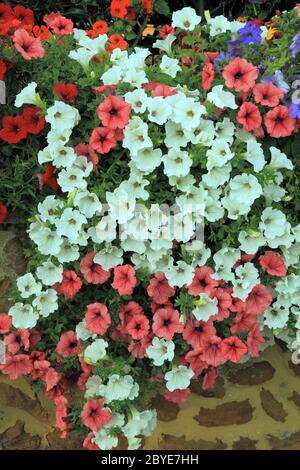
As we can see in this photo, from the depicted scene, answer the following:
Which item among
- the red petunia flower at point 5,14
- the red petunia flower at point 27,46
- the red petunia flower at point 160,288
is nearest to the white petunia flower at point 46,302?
the red petunia flower at point 160,288

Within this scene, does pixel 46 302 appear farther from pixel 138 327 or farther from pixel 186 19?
pixel 186 19

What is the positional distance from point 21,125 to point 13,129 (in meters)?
0.03

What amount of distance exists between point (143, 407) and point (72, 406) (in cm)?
27

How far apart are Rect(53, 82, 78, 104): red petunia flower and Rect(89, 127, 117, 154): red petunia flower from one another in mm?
178

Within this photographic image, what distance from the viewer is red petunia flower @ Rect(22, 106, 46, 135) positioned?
2.40 meters

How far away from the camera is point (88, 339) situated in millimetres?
2512

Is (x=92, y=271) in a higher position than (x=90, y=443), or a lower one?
higher

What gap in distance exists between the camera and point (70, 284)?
7.95ft

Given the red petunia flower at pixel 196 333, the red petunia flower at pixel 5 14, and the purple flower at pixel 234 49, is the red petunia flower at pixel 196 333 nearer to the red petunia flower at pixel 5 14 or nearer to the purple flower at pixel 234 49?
the purple flower at pixel 234 49

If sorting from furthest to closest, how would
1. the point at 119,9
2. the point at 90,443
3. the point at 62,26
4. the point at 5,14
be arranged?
the point at 119,9 < the point at 5,14 < the point at 62,26 < the point at 90,443

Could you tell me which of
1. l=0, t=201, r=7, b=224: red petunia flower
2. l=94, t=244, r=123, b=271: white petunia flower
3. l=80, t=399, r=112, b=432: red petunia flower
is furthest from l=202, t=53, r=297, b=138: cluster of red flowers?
l=80, t=399, r=112, b=432: red petunia flower

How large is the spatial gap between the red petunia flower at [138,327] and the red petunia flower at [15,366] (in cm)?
40

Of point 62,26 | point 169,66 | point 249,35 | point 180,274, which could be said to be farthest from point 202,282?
point 62,26
